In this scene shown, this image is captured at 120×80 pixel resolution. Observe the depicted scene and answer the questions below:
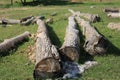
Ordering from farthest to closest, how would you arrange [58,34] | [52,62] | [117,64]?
[58,34] → [117,64] → [52,62]

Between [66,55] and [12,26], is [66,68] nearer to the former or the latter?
[66,55]

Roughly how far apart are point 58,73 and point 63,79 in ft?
0.98

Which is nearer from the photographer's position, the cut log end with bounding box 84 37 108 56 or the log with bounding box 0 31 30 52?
the cut log end with bounding box 84 37 108 56

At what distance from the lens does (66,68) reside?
14.3 m

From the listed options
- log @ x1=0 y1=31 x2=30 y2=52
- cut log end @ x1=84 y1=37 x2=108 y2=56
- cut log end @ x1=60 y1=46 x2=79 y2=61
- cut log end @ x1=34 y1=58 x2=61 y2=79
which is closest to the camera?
cut log end @ x1=34 y1=58 x2=61 y2=79

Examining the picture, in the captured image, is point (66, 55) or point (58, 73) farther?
point (66, 55)

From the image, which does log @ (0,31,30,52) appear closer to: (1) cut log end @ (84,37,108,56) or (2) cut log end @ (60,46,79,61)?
(2) cut log end @ (60,46,79,61)

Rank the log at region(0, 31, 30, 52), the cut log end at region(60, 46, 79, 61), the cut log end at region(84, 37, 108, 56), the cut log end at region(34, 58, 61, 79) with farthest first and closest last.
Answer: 1. the log at region(0, 31, 30, 52)
2. the cut log end at region(84, 37, 108, 56)
3. the cut log end at region(60, 46, 79, 61)
4. the cut log end at region(34, 58, 61, 79)

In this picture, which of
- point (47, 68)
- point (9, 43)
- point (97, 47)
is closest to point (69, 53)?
point (97, 47)

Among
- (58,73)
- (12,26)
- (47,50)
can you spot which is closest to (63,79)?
(58,73)

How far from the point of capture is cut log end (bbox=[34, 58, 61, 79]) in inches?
517

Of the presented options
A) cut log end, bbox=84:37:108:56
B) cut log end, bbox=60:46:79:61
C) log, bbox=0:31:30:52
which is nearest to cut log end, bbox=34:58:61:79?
cut log end, bbox=60:46:79:61

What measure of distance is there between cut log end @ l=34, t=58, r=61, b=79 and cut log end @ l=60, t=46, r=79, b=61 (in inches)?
72.5

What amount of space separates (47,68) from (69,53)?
83.8 inches
